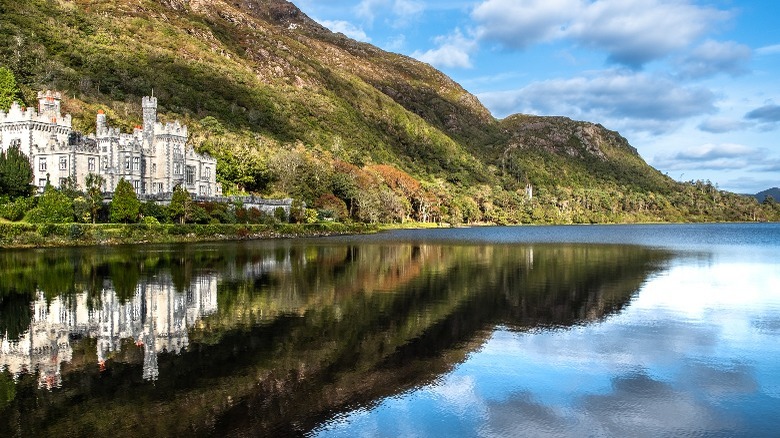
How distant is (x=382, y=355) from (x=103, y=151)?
65.0 metres

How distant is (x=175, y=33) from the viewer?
16400cm

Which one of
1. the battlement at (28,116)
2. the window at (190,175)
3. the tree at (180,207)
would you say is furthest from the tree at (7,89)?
the tree at (180,207)

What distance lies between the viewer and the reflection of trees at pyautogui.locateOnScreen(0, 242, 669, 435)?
1248cm

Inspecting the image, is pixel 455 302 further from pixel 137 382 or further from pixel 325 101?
pixel 325 101

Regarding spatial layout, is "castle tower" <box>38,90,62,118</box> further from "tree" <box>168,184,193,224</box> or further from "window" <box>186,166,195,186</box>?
"tree" <box>168,184,193,224</box>

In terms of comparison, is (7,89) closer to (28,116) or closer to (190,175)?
(28,116)

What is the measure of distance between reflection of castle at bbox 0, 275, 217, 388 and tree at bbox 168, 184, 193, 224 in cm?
3996

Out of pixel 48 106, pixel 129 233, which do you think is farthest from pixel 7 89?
pixel 129 233

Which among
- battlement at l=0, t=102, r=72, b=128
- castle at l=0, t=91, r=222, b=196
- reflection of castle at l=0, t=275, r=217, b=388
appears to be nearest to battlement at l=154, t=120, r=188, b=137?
castle at l=0, t=91, r=222, b=196

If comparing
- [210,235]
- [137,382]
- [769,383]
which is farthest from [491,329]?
[210,235]

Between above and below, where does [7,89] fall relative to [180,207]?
above

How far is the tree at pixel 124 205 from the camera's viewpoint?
2464 inches

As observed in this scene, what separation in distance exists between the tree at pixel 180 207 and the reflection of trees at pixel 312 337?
2498 centimetres

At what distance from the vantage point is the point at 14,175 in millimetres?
61531
